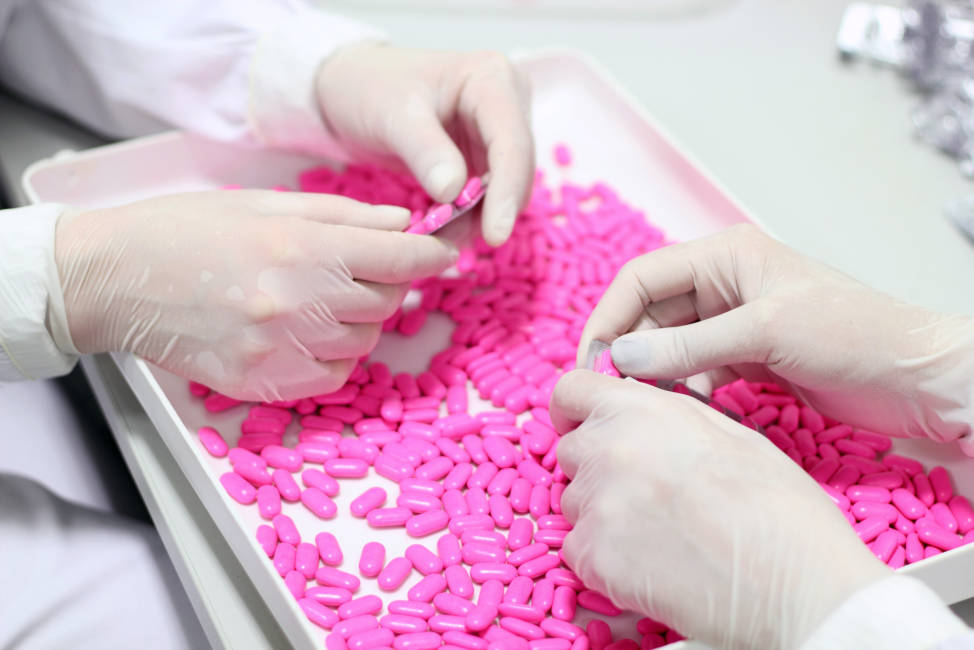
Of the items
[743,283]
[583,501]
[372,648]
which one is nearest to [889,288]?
[743,283]

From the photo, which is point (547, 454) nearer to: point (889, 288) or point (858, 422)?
point (858, 422)

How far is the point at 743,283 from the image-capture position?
0.97 meters

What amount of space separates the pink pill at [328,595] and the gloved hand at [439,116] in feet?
1.49

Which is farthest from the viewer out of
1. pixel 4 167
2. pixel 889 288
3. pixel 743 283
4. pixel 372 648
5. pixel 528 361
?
pixel 4 167

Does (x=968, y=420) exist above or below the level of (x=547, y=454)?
above

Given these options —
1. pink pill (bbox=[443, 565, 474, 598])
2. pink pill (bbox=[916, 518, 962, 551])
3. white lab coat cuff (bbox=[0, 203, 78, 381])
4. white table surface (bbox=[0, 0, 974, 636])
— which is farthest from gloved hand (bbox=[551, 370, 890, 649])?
white lab coat cuff (bbox=[0, 203, 78, 381])

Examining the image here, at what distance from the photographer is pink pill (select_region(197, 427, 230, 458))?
102cm

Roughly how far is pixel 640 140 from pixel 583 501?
765 millimetres

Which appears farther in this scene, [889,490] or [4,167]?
[4,167]

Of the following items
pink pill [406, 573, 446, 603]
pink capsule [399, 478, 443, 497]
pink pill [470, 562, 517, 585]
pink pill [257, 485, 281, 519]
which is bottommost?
pink pill [406, 573, 446, 603]

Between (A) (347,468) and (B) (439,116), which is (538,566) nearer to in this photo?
(A) (347,468)

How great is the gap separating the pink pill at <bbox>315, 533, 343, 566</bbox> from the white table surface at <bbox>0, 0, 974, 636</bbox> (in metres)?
0.15

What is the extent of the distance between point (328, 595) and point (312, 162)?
772 mm

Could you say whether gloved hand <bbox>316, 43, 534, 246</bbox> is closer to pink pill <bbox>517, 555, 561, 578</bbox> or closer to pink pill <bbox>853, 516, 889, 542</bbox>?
pink pill <bbox>517, 555, 561, 578</bbox>
